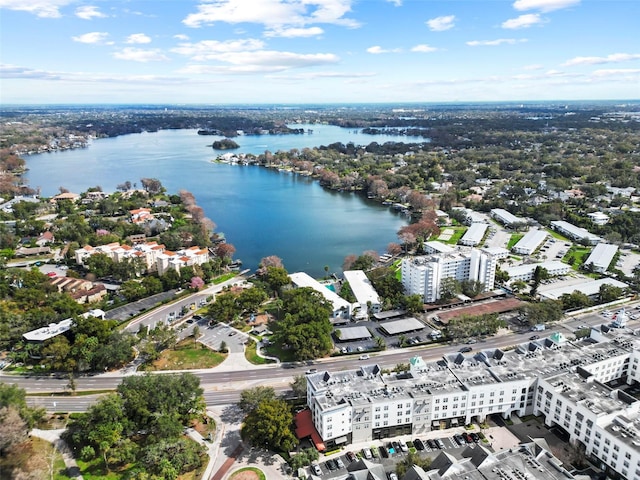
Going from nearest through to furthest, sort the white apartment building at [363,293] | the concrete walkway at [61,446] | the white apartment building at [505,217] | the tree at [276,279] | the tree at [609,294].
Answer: the concrete walkway at [61,446]
the white apartment building at [363,293]
the tree at [609,294]
the tree at [276,279]
the white apartment building at [505,217]

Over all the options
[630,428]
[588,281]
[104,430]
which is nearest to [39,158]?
[104,430]

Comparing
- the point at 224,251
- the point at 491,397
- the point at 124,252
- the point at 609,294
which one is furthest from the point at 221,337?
the point at 609,294

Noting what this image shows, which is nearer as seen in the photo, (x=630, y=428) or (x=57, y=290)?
(x=630, y=428)

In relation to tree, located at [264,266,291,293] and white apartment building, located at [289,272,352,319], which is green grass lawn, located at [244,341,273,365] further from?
tree, located at [264,266,291,293]

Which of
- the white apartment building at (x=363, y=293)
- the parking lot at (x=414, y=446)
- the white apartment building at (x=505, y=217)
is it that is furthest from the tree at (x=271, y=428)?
the white apartment building at (x=505, y=217)

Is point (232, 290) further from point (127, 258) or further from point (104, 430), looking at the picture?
point (104, 430)

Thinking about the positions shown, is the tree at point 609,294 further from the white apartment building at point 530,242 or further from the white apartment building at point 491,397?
the white apartment building at point 530,242

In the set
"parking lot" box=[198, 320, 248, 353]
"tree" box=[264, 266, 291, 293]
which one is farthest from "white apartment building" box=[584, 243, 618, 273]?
"parking lot" box=[198, 320, 248, 353]
